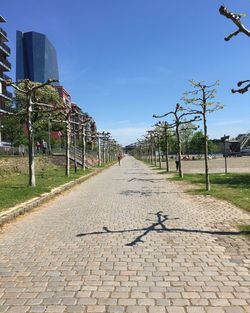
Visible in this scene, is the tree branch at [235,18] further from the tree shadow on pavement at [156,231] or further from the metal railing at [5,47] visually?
the metal railing at [5,47]

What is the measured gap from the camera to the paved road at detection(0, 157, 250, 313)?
551cm

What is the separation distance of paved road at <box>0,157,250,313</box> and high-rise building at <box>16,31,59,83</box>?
141 meters

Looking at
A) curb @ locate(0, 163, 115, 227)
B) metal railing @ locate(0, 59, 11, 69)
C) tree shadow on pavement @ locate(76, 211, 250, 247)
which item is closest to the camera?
tree shadow on pavement @ locate(76, 211, 250, 247)

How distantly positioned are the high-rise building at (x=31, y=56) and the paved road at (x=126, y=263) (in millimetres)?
140642

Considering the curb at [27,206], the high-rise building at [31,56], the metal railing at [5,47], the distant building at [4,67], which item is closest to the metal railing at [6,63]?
the distant building at [4,67]

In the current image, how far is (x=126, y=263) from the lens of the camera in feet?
24.2

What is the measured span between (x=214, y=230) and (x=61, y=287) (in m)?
4.93

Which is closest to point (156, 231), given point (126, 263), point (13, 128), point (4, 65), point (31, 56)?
point (126, 263)

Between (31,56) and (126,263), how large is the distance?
149500 millimetres

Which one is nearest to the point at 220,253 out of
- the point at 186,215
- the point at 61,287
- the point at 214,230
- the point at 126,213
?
the point at 214,230

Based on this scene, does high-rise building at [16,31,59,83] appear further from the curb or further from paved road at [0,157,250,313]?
paved road at [0,157,250,313]

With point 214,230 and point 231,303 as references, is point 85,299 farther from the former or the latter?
point 214,230

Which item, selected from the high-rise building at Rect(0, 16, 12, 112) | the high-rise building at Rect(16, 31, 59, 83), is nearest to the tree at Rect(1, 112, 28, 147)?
the high-rise building at Rect(0, 16, 12, 112)

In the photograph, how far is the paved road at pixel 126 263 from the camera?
5.51 meters
